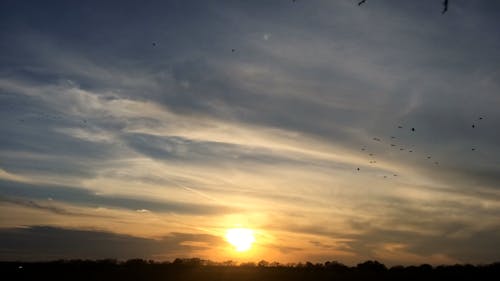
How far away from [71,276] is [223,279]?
18.3 metres

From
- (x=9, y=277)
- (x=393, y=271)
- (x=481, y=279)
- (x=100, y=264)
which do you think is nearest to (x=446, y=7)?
(x=481, y=279)

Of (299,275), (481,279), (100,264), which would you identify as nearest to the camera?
(481,279)

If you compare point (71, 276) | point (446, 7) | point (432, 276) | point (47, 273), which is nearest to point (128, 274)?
point (71, 276)

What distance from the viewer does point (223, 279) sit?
55.1 m

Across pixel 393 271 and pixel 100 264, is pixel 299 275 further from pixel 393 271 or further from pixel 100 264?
pixel 100 264

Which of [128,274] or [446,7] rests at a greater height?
[446,7]

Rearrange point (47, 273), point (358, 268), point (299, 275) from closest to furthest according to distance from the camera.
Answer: point (299, 275), point (47, 273), point (358, 268)

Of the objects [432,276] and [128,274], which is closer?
[432,276]

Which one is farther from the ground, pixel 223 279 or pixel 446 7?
pixel 446 7

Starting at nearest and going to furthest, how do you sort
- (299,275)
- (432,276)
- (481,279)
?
(481,279), (432,276), (299,275)

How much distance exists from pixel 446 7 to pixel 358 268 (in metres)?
63.0

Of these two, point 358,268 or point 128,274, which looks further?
point 358,268

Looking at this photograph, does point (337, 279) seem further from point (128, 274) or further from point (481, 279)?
point (128, 274)

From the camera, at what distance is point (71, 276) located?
59781 mm
